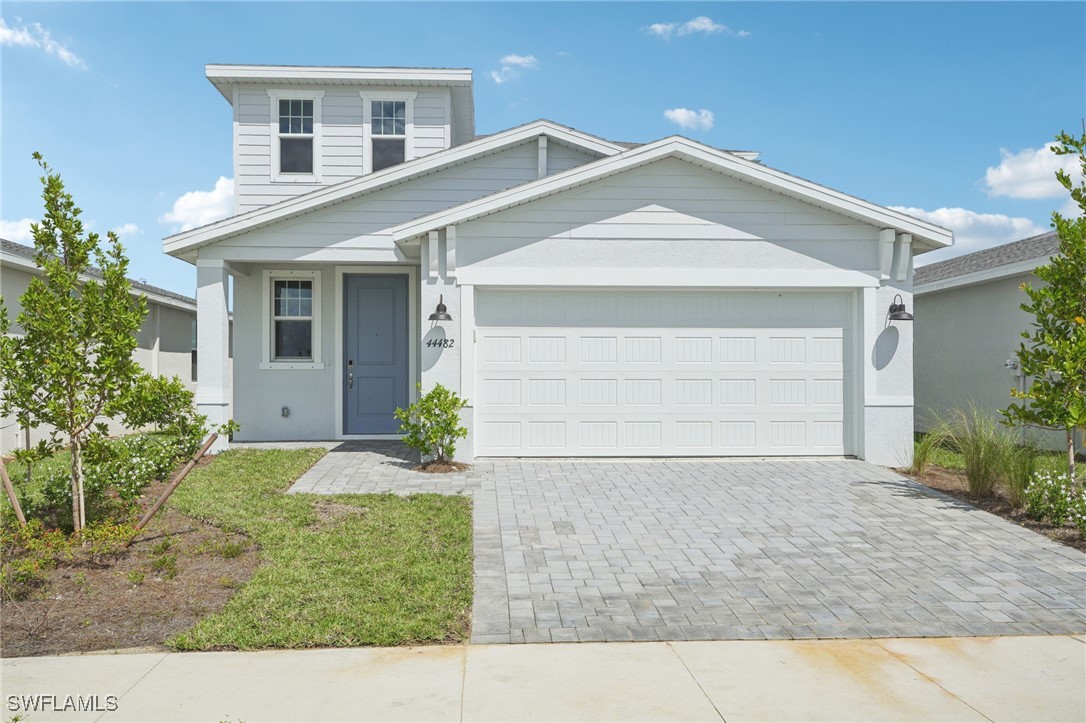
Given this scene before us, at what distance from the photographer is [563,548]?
6.69 meters

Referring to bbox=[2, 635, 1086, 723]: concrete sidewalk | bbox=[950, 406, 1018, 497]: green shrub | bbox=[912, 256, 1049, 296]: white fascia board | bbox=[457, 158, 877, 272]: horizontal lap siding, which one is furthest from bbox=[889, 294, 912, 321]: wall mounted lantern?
bbox=[2, 635, 1086, 723]: concrete sidewalk

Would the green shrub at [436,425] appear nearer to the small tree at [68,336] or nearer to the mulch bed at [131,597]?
the mulch bed at [131,597]

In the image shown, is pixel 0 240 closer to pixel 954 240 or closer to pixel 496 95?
pixel 496 95

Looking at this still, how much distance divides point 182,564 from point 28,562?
3.37ft

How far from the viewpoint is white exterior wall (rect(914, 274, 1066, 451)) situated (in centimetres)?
1405

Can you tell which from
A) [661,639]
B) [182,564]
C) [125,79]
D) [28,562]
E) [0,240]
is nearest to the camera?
[661,639]

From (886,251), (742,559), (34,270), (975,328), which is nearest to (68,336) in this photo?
(742,559)

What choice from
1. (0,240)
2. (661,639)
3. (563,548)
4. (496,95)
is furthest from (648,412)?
(0,240)

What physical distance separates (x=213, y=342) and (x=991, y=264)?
13.9 meters

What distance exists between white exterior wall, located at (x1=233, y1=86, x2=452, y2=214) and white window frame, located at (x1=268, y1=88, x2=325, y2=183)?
0.03 metres

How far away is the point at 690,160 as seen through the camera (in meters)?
10.9

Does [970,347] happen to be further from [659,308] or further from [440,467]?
[440,467]

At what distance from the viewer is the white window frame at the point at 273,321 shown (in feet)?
44.3

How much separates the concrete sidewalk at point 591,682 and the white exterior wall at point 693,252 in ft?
22.1
